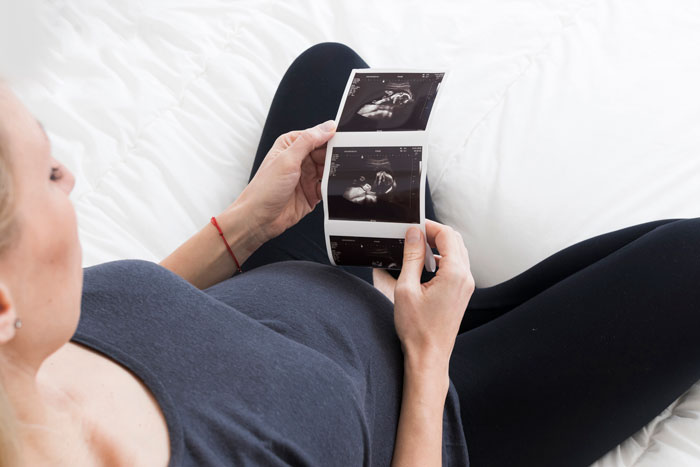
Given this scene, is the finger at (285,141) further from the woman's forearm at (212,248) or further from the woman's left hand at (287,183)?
the woman's forearm at (212,248)

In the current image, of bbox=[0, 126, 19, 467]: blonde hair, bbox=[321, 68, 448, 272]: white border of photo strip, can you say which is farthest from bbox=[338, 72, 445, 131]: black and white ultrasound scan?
bbox=[0, 126, 19, 467]: blonde hair

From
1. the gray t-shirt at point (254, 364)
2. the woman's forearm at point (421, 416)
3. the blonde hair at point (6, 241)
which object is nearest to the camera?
the blonde hair at point (6, 241)

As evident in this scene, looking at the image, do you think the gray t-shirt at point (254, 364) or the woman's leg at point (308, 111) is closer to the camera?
the gray t-shirt at point (254, 364)

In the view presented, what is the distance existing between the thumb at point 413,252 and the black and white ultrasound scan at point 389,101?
16 centimetres

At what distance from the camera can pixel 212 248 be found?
1.05 m

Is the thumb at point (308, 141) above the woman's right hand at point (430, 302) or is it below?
above

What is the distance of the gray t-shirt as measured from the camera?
2.38ft

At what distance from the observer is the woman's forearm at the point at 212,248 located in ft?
3.40

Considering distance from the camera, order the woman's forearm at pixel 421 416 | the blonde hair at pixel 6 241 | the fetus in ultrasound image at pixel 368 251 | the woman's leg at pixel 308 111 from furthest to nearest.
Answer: the woman's leg at pixel 308 111, the fetus in ultrasound image at pixel 368 251, the woman's forearm at pixel 421 416, the blonde hair at pixel 6 241

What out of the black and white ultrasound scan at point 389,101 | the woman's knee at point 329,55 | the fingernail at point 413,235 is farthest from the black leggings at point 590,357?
the woman's knee at point 329,55

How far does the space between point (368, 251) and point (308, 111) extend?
383mm

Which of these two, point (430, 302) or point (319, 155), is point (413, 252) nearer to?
point (430, 302)

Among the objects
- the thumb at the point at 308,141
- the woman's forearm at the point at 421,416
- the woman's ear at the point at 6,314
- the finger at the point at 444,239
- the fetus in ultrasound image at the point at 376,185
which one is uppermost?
the woman's ear at the point at 6,314

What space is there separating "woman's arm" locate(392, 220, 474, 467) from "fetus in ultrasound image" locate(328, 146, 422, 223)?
0.05m
